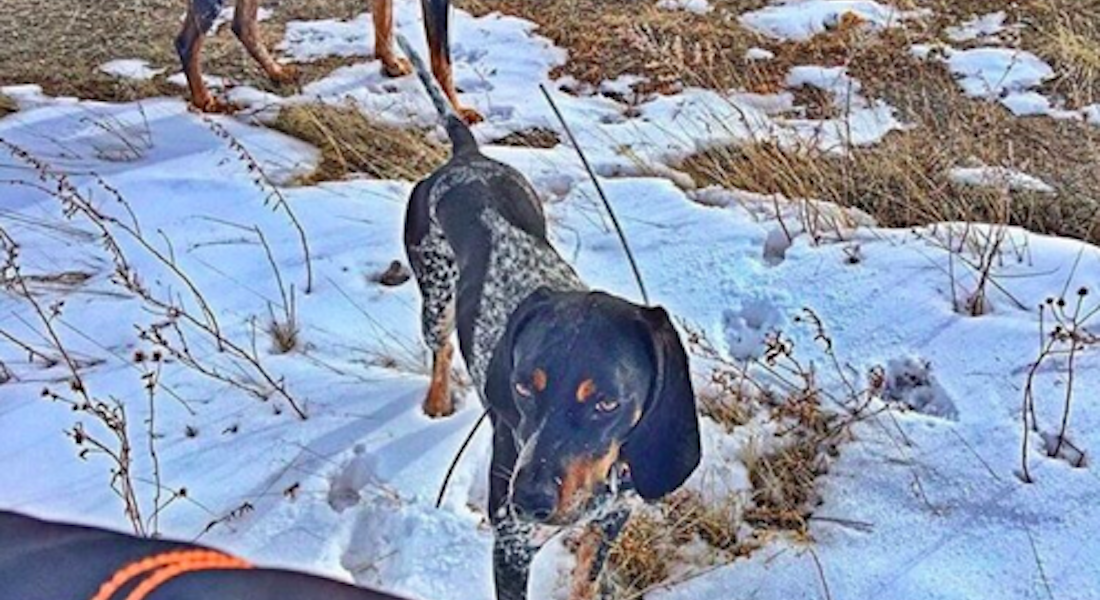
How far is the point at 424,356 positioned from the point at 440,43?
183 centimetres

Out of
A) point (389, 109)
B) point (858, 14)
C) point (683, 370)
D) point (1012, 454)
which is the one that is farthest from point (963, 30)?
point (683, 370)

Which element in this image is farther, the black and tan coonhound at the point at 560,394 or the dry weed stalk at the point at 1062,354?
the dry weed stalk at the point at 1062,354

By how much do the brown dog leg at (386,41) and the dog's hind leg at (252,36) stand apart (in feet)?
1.26

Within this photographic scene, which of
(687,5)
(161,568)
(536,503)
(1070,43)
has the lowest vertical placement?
(687,5)

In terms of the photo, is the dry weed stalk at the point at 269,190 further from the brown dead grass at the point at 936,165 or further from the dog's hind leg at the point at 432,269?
the brown dead grass at the point at 936,165

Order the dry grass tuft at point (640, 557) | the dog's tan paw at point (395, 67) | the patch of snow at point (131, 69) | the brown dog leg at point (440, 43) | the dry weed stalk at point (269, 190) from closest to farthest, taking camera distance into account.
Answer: the dry grass tuft at point (640, 557)
the dry weed stalk at point (269, 190)
the brown dog leg at point (440, 43)
the dog's tan paw at point (395, 67)
the patch of snow at point (131, 69)

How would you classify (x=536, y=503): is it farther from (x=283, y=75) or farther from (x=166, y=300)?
(x=283, y=75)

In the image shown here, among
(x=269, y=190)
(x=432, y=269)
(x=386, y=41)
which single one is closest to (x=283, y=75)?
(x=386, y=41)

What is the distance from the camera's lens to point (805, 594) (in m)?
2.99

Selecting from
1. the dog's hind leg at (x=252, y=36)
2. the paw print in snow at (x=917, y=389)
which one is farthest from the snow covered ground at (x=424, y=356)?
the dog's hind leg at (x=252, y=36)

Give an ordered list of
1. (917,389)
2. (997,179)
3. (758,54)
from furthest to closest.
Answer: (758,54) → (997,179) → (917,389)

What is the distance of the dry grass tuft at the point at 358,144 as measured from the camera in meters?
4.80

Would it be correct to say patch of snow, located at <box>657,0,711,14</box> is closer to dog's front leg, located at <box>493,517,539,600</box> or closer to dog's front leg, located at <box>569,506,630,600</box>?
dog's front leg, located at <box>569,506,630,600</box>

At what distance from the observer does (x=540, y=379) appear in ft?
7.77
